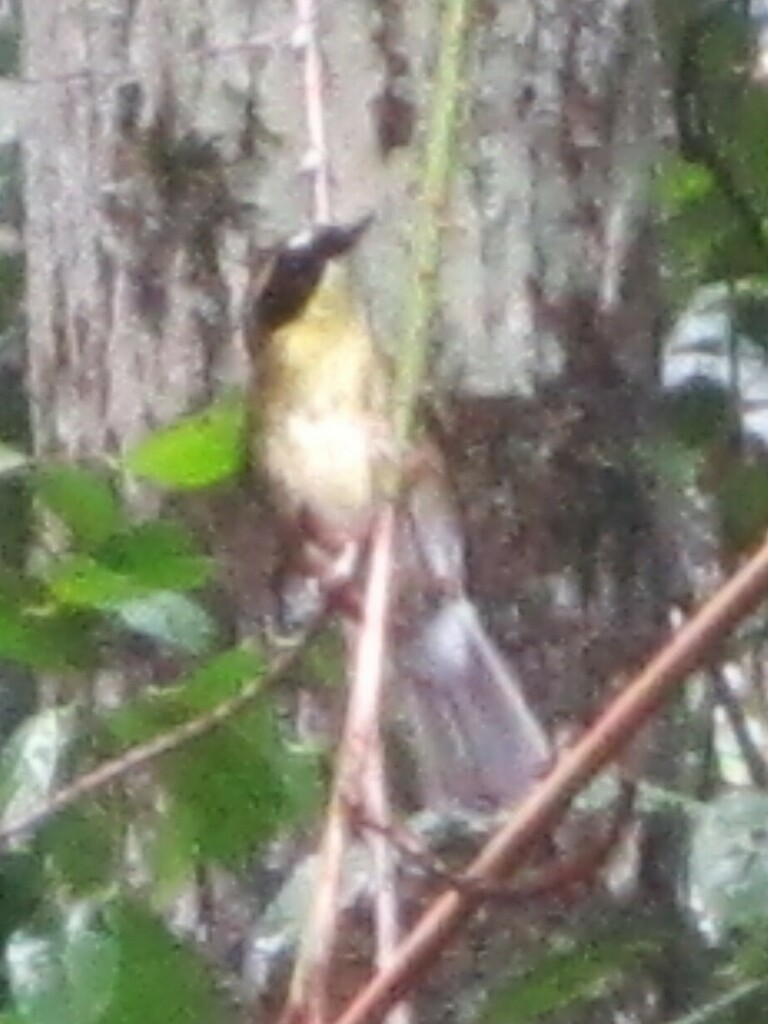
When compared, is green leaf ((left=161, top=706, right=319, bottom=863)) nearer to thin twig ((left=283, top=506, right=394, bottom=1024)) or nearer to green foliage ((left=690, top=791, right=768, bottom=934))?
green foliage ((left=690, top=791, right=768, bottom=934))

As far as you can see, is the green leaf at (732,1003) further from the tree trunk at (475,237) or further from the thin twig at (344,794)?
the thin twig at (344,794)

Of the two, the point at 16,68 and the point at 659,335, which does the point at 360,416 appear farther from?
the point at 16,68

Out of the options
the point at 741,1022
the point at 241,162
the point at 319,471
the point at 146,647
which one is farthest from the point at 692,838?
the point at 241,162

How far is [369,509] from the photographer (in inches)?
29.9

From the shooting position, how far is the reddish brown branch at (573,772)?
46 centimetres

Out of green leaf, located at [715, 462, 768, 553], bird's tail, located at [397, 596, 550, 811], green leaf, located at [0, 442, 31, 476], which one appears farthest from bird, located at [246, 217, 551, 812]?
green leaf, located at [715, 462, 768, 553]

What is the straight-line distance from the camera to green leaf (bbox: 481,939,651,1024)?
1.11 metres

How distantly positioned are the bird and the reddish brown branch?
0.48 feet

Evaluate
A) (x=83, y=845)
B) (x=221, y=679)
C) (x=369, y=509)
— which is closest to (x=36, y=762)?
(x=83, y=845)

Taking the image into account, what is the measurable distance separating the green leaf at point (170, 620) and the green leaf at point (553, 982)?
20cm

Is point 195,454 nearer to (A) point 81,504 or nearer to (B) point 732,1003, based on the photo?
(A) point 81,504

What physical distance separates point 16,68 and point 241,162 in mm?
394


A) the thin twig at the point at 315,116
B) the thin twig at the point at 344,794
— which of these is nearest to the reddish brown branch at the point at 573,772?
the thin twig at the point at 344,794

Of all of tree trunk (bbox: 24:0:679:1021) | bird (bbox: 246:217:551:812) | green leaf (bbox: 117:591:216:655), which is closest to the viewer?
bird (bbox: 246:217:551:812)
